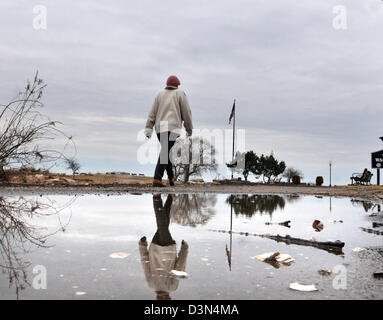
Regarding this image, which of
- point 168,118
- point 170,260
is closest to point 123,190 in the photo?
point 168,118

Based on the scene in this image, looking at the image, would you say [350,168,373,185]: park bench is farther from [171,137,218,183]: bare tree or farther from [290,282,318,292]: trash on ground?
[290,282,318,292]: trash on ground

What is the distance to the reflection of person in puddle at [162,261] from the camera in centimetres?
178

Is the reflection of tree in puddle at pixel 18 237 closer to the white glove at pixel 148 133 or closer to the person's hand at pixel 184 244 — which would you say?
the person's hand at pixel 184 244

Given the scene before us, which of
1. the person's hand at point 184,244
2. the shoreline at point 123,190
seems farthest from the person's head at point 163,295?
the shoreline at point 123,190

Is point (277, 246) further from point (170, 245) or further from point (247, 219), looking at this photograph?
point (247, 219)

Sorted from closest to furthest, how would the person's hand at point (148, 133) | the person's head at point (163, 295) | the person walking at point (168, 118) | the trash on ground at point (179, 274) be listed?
the person's head at point (163, 295), the trash on ground at point (179, 274), the person walking at point (168, 118), the person's hand at point (148, 133)

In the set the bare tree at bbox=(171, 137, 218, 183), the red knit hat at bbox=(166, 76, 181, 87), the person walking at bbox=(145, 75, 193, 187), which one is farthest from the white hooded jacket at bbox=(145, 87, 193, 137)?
the bare tree at bbox=(171, 137, 218, 183)

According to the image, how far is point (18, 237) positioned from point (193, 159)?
30093 millimetres

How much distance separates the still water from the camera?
172 centimetres

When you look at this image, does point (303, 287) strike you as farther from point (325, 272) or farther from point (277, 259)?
point (277, 259)

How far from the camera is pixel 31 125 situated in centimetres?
630

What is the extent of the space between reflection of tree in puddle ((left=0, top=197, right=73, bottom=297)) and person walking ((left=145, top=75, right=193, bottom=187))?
4985 mm
